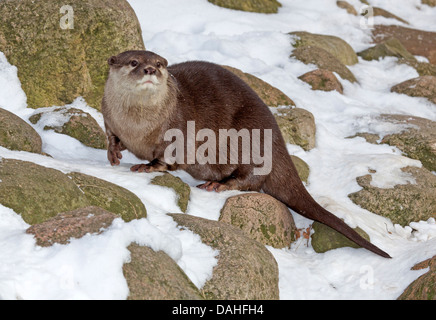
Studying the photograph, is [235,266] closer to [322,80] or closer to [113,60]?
[113,60]

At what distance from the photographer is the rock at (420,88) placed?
24.2 ft

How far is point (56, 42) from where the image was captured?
5219 mm

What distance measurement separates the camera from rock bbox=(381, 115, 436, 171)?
5355mm

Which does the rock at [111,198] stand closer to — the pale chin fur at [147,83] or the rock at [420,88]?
the pale chin fur at [147,83]

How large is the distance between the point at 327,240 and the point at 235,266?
4.33ft

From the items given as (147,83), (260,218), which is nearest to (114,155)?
(147,83)

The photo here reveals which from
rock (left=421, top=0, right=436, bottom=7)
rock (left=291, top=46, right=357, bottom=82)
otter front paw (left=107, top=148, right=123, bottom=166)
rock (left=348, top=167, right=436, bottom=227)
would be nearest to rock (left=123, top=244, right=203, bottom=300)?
otter front paw (left=107, top=148, right=123, bottom=166)

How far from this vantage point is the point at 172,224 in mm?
3104

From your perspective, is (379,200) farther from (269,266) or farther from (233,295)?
(233,295)

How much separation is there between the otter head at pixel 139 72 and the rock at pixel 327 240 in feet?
4.89

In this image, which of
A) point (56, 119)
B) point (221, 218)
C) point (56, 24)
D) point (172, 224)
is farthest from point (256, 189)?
point (56, 24)

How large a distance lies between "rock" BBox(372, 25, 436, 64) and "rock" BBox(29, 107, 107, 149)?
278 inches

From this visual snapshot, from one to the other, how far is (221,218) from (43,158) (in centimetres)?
121

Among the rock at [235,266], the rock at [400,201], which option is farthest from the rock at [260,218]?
the rock at [400,201]
